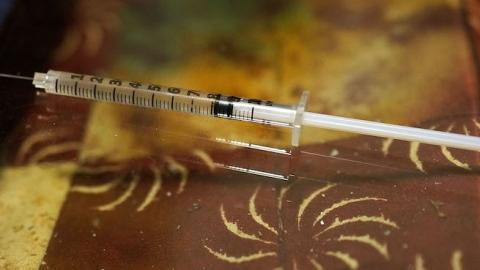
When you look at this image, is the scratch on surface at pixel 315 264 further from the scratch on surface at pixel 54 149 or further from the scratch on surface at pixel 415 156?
the scratch on surface at pixel 54 149

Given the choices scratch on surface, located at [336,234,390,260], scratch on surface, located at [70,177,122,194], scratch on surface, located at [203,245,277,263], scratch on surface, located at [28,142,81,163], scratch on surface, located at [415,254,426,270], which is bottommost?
scratch on surface, located at [203,245,277,263]

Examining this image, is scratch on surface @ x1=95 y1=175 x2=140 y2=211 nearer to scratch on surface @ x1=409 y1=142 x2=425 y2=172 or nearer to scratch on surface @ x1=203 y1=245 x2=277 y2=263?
scratch on surface @ x1=203 y1=245 x2=277 y2=263

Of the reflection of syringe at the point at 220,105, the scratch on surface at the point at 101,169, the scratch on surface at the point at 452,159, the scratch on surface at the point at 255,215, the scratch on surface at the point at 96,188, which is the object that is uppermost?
the reflection of syringe at the point at 220,105

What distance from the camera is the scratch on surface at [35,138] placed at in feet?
2.80

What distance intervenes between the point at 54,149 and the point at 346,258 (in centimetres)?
47

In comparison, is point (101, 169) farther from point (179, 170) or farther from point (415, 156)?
point (415, 156)

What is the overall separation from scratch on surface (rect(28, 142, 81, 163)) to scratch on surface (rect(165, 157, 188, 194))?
15 centimetres

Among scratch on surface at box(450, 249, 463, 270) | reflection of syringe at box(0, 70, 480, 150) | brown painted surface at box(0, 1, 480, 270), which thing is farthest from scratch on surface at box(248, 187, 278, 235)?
scratch on surface at box(450, 249, 463, 270)

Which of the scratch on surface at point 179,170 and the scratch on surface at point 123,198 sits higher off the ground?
the scratch on surface at point 179,170

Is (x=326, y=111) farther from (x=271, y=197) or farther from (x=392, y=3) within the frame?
(x=392, y=3)

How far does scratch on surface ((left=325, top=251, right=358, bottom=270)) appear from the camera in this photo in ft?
2.32

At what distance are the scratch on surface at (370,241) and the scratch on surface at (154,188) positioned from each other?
0.27m

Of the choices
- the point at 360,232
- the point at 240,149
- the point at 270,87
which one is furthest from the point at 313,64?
the point at 360,232

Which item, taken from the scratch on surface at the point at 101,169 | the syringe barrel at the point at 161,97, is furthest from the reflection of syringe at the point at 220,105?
the scratch on surface at the point at 101,169
